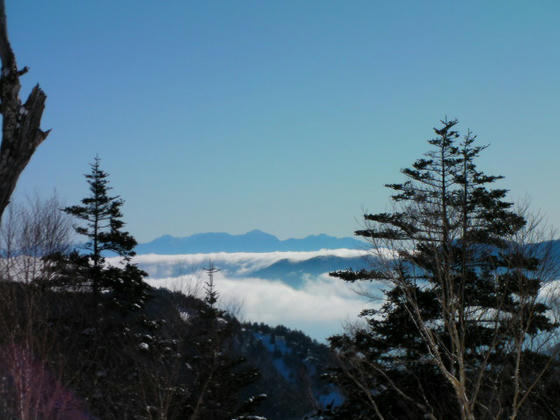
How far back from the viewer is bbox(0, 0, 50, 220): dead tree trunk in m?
5.45

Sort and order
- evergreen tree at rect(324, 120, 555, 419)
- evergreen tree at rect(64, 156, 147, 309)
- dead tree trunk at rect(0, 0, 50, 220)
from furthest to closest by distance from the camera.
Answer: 1. evergreen tree at rect(64, 156, 147, 309)
2. evergreen tree at rect(324, 120, 555, 419)
3. dead tree trunk at rect(0, 0, 50, 220)

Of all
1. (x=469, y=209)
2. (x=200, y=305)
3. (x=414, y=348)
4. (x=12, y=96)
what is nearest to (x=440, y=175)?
(x=469, y=209)

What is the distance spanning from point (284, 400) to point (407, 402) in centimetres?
8720

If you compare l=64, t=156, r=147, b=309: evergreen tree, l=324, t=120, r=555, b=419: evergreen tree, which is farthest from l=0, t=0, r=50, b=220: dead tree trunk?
l=64, t=156, r=147, b=309: evergreen tree

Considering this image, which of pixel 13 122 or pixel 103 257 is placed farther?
pixel 103 257

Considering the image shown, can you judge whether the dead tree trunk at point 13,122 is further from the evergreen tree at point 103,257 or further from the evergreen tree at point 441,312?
the evergreen tree at point 103,257

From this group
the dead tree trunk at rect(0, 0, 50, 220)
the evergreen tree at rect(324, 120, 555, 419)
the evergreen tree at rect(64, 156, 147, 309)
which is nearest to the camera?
the dead tree trunk at rect(0, 0, 50, 220)

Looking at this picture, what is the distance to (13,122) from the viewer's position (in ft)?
18.4

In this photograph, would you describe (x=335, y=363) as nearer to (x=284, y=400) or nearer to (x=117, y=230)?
(x=117, y=230)

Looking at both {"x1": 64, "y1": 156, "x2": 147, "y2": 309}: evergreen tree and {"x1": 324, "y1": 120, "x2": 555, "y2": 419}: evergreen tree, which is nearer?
{"x1": 324, "y1": 120, "x2": 555, "y2": 419}: evergreen tree

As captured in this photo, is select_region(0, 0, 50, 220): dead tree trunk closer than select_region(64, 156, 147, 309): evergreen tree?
Yes

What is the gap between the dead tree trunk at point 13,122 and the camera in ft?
17.9

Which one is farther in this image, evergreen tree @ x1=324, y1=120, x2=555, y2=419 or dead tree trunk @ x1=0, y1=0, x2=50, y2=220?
evergreen tree @ x1=324, y1=120, x2=555, y2=419

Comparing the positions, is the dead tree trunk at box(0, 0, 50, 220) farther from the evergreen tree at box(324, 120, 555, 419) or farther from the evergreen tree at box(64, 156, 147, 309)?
the evergreen tree at box(64, 156, 147, 309)
